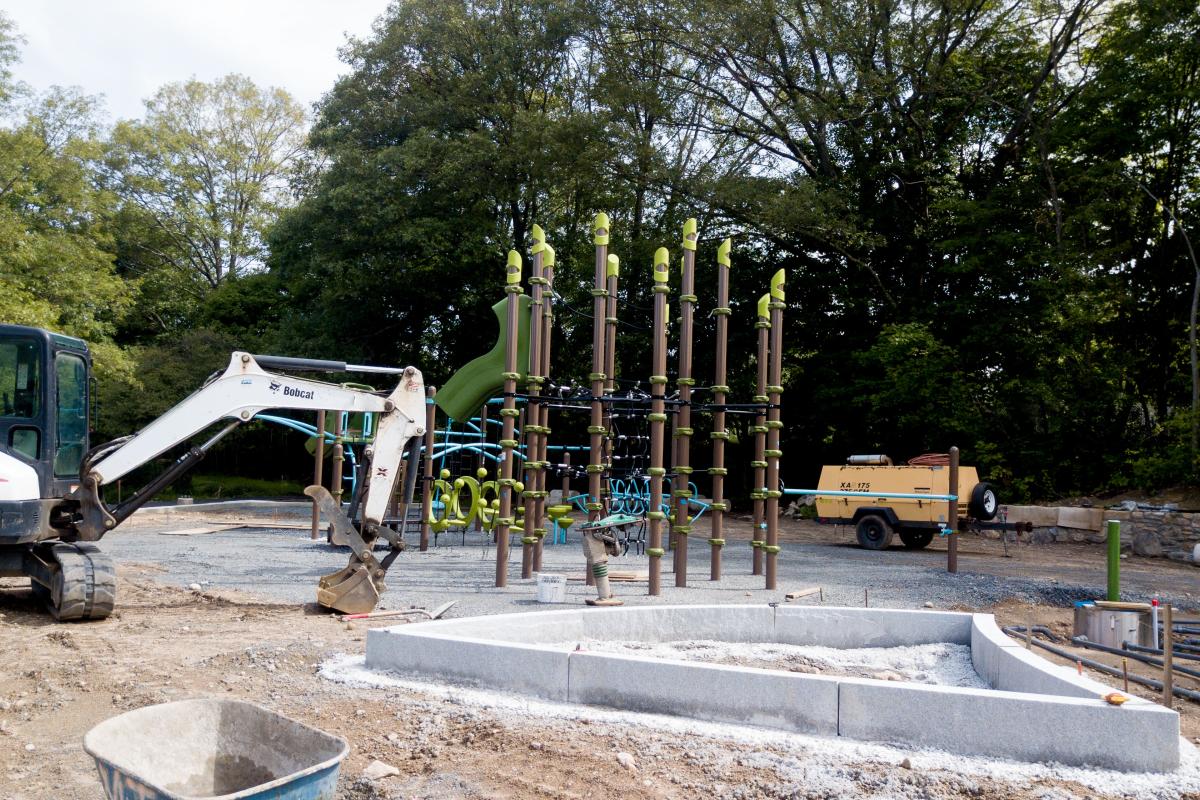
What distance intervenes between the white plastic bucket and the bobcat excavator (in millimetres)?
1491

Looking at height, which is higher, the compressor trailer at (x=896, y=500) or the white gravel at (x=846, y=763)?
the compressor trailer at (x=896, y=500)

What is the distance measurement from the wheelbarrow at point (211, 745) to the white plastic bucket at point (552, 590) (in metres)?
5.63

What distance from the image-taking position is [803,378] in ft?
90.2

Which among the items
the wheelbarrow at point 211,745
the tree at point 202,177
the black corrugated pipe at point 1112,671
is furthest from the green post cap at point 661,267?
the tree at point 202,177

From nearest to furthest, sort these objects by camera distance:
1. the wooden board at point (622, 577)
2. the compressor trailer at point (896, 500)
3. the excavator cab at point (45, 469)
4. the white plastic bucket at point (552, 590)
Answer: the excavator cab at point (45, 469), the white plastic bucket at point (552, 590), the wooden board at point (622, 577), the compressor trailer at point (896, 500)

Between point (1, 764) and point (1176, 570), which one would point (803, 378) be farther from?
point (1, 764)

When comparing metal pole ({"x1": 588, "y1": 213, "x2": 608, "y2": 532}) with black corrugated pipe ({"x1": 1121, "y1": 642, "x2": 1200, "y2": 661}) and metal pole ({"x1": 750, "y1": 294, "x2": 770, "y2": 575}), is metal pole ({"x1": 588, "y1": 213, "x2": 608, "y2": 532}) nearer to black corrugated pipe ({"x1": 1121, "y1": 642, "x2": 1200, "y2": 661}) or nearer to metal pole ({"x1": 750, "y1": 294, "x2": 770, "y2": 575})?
metal pole ({"x1": 750, "y1": 294, "x2": 770, "y2": 575})

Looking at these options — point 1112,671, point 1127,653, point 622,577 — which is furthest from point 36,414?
point 1127,653

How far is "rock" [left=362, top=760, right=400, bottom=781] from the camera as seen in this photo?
4.22 metres

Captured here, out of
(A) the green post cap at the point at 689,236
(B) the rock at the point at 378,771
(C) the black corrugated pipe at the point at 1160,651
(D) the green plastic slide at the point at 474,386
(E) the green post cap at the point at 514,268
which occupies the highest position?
(A) the green post cap at the point at 689,236

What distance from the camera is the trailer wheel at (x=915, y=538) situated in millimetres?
17344

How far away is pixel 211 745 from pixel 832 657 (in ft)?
15.5

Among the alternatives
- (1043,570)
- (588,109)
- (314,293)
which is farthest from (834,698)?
(314,293)

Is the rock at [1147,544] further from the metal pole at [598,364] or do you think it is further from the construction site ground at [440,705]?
the metal pole at [598,364]
